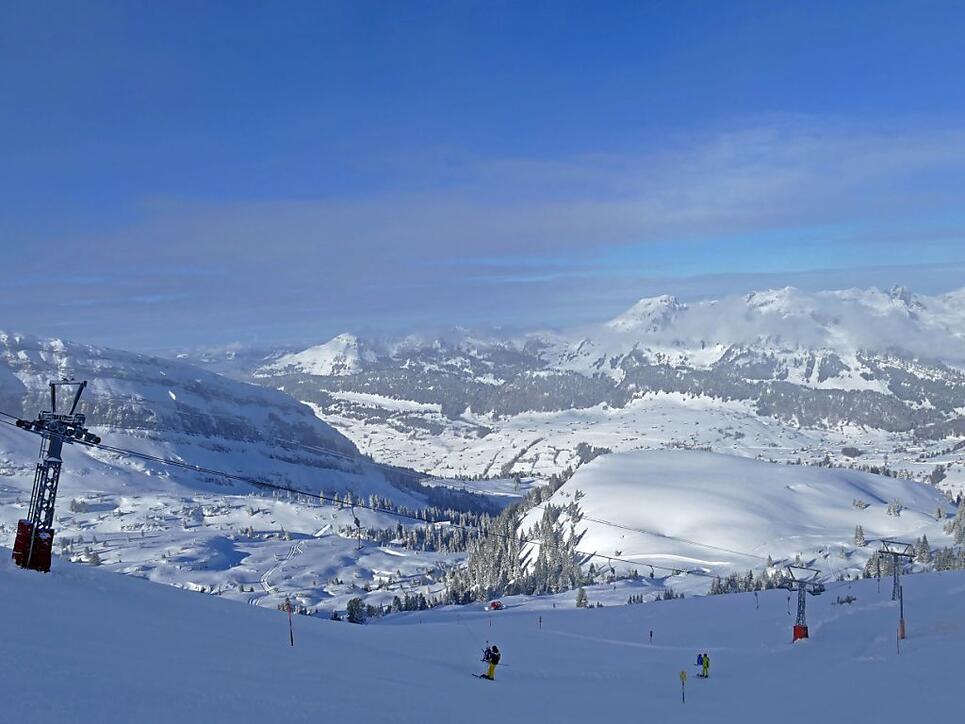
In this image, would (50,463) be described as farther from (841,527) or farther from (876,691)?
(841,527)

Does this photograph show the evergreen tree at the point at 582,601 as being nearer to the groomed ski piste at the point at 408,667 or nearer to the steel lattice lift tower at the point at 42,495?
the groomed ski piste at the point at 408,667

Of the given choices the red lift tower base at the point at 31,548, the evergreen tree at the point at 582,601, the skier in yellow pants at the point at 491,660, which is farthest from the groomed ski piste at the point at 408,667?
the evergreen tree at the point at 582,601

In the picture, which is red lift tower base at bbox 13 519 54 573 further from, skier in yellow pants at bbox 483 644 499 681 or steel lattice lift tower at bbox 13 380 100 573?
skier in yellow pants at bbox 483 644 499 681

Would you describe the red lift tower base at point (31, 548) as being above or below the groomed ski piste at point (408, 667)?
above

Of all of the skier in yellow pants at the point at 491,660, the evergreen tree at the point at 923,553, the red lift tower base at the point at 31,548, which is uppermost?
the red lift tower base at the point at 31,548

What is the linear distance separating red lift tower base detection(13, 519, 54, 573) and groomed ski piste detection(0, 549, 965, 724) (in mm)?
604

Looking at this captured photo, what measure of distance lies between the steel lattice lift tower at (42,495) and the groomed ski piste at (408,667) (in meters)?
0.88

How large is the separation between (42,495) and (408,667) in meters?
16.8

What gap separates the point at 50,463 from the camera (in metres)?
33.1

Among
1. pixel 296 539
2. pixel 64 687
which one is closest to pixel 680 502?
pixel 296 539

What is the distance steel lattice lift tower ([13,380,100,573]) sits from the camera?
99.7 ft

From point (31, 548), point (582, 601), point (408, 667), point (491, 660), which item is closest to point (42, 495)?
point (31, 548)

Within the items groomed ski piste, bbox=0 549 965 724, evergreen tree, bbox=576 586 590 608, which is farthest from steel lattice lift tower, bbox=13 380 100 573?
evergreen tree, bbox=576 586 590 608

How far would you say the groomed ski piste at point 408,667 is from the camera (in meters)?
16.5
